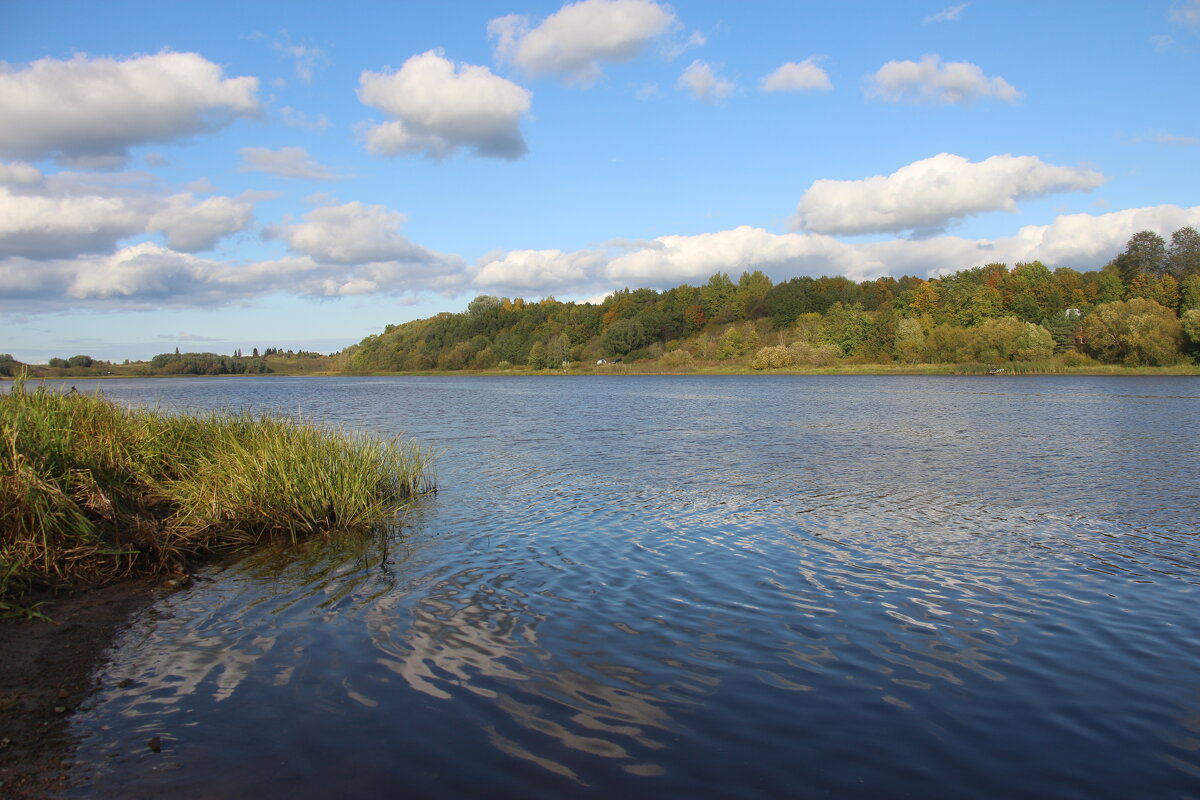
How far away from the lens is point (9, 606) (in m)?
7.87

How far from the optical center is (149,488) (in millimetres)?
12062

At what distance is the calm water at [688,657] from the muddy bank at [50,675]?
0.24 m

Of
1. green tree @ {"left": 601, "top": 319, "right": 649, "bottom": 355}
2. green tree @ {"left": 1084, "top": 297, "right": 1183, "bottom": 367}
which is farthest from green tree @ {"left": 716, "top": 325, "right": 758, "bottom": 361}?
green tree @ {"left": 1084, "top": 297, "right": 1183, "bottom": 367}

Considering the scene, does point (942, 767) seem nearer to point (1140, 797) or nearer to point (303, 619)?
point (1140, 797)

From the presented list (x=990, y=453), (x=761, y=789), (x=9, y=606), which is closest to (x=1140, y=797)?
(x=761, y=789)

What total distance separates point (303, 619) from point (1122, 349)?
102223 mm

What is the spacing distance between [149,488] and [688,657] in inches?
375

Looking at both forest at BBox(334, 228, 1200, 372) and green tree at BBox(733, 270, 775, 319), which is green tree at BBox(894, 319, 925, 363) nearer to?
forest at BBox(334, 228, 1200, 372)

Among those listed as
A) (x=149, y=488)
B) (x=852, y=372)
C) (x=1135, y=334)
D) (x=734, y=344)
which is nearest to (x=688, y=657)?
(x=149, y=488)

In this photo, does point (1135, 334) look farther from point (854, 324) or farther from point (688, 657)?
point (688, 657)

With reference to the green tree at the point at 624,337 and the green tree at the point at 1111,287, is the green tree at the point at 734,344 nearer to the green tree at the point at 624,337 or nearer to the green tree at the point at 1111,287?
the green tree at the point at 624,337

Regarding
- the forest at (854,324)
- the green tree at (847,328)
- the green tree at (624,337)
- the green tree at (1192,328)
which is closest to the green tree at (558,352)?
the forest at (854,324)

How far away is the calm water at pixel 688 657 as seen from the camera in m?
5.27

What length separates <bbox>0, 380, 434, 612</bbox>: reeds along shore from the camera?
888 cm
